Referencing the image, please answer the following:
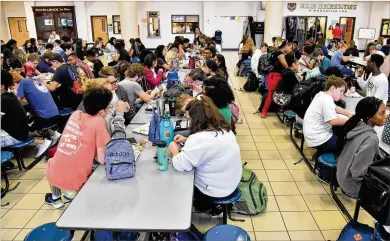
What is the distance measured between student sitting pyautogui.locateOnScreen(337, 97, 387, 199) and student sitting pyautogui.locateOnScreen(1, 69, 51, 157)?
3519 mm

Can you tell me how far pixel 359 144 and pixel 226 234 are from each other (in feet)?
4.76

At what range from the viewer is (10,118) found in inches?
147

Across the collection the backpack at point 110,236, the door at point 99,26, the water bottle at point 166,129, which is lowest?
the backpack at point 110,236

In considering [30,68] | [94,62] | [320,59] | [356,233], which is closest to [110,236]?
[356,233]

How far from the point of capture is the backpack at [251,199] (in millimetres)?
3225

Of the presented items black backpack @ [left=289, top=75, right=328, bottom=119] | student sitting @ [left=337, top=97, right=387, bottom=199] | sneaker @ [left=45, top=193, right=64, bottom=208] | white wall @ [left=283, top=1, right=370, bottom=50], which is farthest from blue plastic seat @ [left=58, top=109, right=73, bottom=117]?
white wall @ [left=283, top=1, right=370, bottom=50]

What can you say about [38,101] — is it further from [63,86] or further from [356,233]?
[356,233]

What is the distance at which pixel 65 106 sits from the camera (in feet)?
16.8

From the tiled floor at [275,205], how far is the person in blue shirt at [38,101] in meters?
0.56

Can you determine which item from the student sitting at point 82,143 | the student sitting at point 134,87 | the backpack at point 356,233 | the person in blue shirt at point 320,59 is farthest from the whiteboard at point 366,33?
the student sitting at point 82,143

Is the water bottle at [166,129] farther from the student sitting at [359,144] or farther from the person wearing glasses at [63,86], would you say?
the person wearing glasses at [63,86]

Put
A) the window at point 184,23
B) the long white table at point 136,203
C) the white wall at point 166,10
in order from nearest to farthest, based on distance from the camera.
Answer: the long white table at point 136,203 < the white wall at point 166,10 < the window at point 184,23

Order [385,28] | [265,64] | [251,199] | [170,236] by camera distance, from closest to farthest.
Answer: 1. [170,236]
2. [251,199]
3. [265,64]
4. [385,28]

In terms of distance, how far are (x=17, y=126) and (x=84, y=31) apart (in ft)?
45.0
